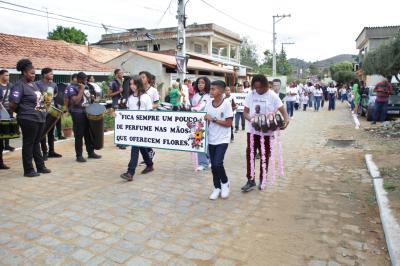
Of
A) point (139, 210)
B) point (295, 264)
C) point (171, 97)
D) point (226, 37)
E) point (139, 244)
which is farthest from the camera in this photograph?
point (226, 37)

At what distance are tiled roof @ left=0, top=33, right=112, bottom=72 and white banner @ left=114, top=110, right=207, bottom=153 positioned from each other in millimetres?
11889

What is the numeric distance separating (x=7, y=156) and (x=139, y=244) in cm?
591

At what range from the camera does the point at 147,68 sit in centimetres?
2423

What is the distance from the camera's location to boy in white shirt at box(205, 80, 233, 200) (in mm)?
5203

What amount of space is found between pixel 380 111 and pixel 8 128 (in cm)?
1295

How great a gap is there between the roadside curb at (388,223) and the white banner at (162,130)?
2.54 m

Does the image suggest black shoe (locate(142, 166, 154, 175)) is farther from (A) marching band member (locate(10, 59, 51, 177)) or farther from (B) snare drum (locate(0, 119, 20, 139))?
(B) snare drum (locate(0, 119, 20, 139))

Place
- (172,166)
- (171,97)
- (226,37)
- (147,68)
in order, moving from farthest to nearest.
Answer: (226,37), (147,68), (171,97), (172,166)

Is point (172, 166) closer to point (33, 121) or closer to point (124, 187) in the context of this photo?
point (124, 187)

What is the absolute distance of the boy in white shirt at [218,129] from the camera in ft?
17.1

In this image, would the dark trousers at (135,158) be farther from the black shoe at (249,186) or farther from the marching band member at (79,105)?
the black shoe at (249,186)

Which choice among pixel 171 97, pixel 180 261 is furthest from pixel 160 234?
pixel 171 97

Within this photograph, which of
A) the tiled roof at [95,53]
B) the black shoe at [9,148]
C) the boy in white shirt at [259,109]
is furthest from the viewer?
the tiled roof at [95,53]

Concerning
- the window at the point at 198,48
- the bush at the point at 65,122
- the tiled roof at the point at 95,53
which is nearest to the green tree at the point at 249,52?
the window at the point at 198,48
